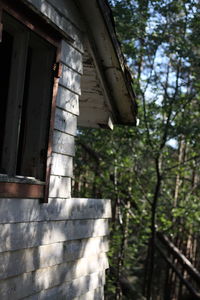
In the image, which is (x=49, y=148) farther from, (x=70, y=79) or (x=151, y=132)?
(x=151, y=132)

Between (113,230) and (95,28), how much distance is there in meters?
11.0

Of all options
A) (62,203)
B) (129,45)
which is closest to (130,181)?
(129,45)

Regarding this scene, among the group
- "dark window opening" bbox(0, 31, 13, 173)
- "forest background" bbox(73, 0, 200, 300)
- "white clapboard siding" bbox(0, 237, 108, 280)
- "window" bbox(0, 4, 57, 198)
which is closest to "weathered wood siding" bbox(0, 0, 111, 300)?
"white clapboard siding" bbox(0, 237, 108, 280)

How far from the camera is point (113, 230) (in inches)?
620

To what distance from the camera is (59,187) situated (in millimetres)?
4898

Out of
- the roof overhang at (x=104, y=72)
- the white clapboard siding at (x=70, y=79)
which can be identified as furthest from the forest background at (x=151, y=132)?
the white clapboard siding at (x=70, y=79)

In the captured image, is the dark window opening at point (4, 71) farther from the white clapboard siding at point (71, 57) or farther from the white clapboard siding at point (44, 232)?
the white clapboard siding at point (44, 232)

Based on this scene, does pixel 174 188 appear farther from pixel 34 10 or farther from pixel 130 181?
pixel 34 10

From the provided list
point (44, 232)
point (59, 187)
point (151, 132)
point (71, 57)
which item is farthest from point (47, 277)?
point (151, 132)

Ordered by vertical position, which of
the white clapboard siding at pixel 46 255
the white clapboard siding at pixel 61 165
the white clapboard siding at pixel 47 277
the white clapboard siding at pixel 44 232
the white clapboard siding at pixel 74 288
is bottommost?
the white clapboard siding at pixel 74 288

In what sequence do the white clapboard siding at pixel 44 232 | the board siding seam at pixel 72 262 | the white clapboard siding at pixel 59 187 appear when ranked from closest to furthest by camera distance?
the white clapboard siding at pixel 44 232 → the board siding seam at pixel 72 262 → the white clapboard siding at pixel 59 187

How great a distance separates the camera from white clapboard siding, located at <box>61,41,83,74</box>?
5.06 meters

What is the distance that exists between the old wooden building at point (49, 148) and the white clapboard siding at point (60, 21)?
11mm

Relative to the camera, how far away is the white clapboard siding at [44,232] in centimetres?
397
